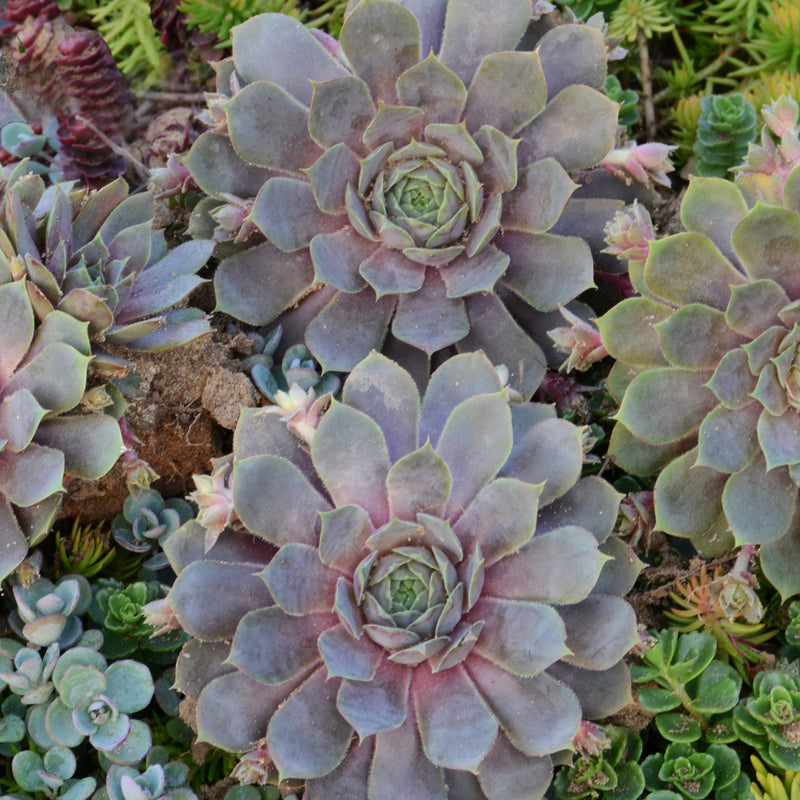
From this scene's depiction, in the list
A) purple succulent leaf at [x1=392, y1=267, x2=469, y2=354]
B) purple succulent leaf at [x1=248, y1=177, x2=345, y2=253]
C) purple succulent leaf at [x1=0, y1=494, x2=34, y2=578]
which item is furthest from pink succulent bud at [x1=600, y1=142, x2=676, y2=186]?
purple succulent leaf at [x1=0, y1=494, x2=34, y2=578]

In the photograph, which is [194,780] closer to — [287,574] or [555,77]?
[287,574]

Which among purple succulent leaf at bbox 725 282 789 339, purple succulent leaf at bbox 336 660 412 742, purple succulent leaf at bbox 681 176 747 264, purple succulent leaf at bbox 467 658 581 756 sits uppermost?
purple succulent leaf at bbox 681 176 747 264

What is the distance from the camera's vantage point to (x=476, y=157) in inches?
60.9

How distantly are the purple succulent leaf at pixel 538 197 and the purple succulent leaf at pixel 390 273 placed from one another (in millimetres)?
175

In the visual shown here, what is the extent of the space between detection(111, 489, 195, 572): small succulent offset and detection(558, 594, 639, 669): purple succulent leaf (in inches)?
28.6

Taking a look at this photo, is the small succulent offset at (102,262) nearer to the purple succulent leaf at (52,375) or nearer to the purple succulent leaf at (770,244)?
the purple succulent leaf at (52,375)

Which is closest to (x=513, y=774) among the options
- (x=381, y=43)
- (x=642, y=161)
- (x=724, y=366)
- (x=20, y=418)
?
(x=724, y=366)

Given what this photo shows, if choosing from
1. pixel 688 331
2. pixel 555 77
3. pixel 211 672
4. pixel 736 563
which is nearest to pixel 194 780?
pixel 211 672

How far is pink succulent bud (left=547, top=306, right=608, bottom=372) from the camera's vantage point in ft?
5.05

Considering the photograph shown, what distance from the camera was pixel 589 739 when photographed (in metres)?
1.32

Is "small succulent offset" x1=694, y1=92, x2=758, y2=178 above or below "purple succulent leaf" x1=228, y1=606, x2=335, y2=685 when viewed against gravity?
above

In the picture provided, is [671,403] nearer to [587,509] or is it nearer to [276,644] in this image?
[587,509]

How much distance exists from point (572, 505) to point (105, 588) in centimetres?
82

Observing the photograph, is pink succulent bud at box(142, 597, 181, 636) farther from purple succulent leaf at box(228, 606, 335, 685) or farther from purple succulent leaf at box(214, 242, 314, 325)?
purple succulent leaf at box(214, 242, 314, 325)
